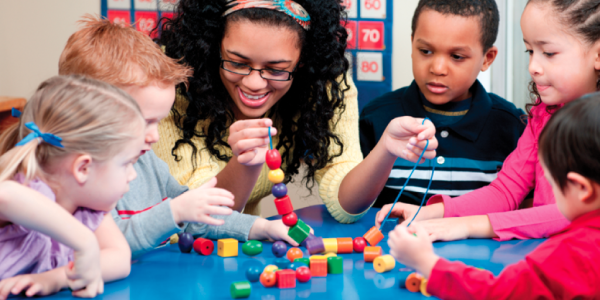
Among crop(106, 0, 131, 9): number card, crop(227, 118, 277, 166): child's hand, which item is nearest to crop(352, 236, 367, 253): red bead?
crop(227, 118, 277, 166): child's hand

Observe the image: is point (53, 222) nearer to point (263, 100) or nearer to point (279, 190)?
point (279, 190)

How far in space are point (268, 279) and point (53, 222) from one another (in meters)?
0.38

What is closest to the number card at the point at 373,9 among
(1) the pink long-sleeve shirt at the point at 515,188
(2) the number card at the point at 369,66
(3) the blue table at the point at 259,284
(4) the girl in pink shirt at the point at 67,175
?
(2) the number card at the point at 369,66

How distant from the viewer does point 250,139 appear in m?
1.27

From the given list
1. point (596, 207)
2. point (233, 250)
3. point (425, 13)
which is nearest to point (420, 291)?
point (596, 207)

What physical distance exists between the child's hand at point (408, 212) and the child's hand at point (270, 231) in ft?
0.95

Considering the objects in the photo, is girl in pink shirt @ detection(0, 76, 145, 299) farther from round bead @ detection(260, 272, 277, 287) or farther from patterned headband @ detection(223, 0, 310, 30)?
patterned headband @ detection(223, 0, 310, 30)

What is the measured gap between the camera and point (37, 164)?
888 millimetres

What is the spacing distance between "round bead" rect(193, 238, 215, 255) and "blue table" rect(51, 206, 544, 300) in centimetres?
2

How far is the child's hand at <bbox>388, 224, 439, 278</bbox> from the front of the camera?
33.3 inches

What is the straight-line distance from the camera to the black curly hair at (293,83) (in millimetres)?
1530

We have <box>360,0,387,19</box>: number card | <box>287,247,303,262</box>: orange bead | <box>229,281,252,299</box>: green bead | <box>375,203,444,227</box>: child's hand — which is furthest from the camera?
<box>360,0,387,19</box>: number card

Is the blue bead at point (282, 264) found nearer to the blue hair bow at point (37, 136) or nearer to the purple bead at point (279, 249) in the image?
the purple bead at point (279, 249)

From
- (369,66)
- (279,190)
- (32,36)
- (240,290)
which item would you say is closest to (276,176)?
(279,190)
